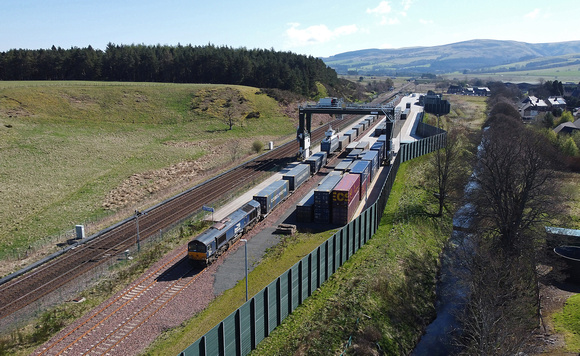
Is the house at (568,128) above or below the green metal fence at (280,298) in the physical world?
above

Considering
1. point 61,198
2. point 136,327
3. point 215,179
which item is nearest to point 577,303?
point 136,327

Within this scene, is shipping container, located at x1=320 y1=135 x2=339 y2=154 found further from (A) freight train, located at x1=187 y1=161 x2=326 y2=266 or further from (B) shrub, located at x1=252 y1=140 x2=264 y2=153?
(A) freight train, located at x1=187 y1=161 x2=326 y2=266

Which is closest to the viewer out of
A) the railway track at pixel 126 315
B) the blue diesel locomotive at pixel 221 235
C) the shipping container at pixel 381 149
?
the railway track at pixel 126 315

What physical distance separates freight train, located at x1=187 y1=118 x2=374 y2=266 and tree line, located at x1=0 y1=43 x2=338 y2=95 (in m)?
96.3

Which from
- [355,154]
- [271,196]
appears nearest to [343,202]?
[271,196]

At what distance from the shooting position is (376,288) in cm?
3997

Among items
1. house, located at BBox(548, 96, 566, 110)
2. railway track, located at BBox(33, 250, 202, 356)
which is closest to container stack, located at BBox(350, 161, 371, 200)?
railway track, located at BBox(33, 250, 202, 356)

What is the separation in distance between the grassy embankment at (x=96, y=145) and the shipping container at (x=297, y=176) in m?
19.9

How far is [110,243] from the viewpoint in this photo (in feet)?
158

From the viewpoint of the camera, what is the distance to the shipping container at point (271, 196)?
55562 millimetres

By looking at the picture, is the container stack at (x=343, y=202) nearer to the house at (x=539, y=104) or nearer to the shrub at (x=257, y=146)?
the shrub at (x=257, y=146)

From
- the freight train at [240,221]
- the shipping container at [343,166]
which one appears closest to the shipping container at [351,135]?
the shipping container at [343,166]

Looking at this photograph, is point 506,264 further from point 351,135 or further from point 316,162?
point 351,135

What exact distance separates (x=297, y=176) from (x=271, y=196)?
11657 mm
